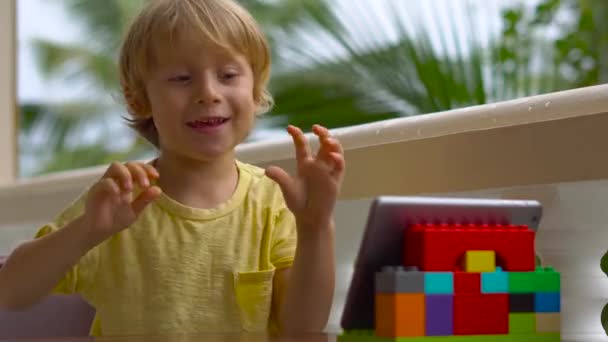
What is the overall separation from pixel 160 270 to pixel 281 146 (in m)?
0.46

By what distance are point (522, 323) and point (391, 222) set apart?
0.55 feet

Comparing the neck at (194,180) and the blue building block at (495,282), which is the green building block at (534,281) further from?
the neck at (194,180)

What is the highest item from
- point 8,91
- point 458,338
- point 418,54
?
point 418,54

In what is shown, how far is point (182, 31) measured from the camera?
139 cm

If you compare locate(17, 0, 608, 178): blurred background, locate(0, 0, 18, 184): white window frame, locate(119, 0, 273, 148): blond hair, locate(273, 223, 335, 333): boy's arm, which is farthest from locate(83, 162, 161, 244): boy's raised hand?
locate(17, 0, 608, 178): blurred background

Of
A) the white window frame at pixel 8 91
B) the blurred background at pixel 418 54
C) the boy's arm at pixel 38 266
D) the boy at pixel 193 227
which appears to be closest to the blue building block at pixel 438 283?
the boy at pixel 193 227

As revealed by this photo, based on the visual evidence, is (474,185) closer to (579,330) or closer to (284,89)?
(579,330)

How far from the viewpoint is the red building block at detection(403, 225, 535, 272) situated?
37.0 inches

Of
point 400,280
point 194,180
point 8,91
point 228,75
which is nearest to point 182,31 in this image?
point 228,75

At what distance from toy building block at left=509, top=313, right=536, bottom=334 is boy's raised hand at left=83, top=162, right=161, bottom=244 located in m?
0.42

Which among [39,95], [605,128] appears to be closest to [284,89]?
[39,95]

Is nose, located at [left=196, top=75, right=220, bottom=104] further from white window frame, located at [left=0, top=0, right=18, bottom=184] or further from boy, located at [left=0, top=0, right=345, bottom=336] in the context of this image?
white window frame, located at [left=0, top=0, right=18, bottom=184]

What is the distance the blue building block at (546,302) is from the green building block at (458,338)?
0.08ft

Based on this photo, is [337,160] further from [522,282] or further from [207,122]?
[207,122]
